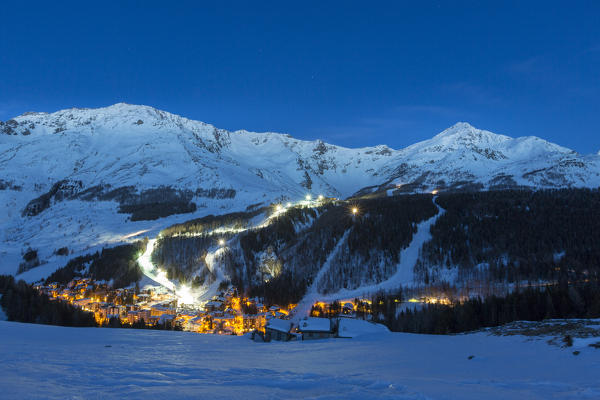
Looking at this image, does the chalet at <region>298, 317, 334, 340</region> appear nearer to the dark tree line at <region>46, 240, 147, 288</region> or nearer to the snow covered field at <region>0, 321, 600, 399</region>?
the snow covered field at <region>0, 321, 600, 399</region>

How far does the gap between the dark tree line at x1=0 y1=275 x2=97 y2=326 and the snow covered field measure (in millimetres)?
36520

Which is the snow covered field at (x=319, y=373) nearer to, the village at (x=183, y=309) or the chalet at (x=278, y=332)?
the chalet at (x=278, y=332)

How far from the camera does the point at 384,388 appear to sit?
399 inches

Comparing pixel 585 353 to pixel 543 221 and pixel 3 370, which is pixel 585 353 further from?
pixel 543 221

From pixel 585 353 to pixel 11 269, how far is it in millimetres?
185484

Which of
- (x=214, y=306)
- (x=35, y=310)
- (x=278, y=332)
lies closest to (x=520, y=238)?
(x=214, y=306)

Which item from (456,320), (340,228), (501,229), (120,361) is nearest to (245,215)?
(340,228)

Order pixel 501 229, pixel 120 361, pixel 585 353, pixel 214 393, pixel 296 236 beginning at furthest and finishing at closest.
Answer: pixel 296 236 < pixel 501 229 < pixel 120 361 < pixel 585 353 < pixel 214 393

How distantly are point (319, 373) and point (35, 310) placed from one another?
183ft

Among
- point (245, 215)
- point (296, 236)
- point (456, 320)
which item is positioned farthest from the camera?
point (245, 215)

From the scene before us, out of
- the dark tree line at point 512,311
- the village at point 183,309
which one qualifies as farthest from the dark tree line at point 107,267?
the dark tree line at point 512,311

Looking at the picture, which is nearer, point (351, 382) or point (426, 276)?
point (351, 382)

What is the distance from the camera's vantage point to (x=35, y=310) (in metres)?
52.5

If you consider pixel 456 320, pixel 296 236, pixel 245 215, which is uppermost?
pixel 245 215
